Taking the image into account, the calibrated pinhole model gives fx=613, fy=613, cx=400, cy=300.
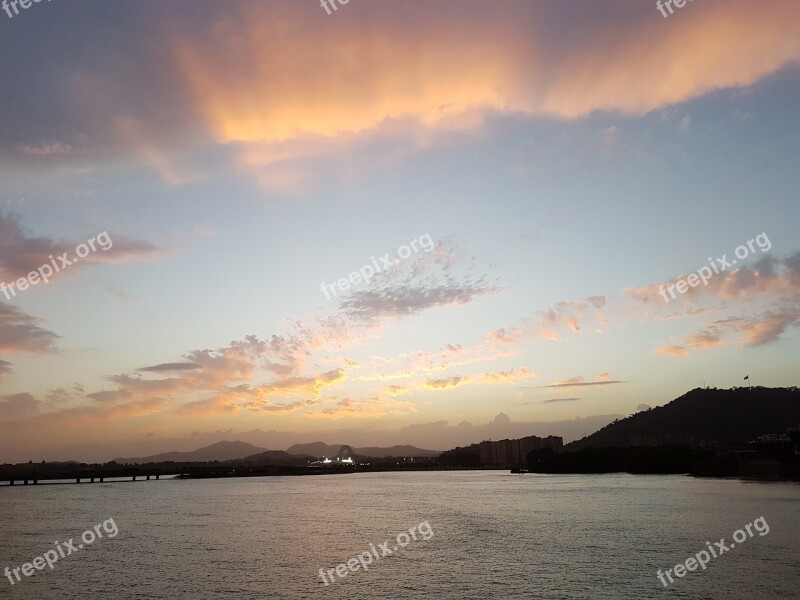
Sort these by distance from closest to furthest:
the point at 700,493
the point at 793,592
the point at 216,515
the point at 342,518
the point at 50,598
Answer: the point at 793,592 < the point at 50,598 < the point at 342,518 < the point at 216,515 < the point at 700,493

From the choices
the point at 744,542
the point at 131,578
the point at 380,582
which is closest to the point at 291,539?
the point at 131,578

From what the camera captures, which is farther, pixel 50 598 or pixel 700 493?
pixel 700 493

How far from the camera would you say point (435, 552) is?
57125mm

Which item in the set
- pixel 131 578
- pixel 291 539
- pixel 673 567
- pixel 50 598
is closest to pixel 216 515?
pixel 291 539

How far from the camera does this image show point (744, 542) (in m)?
56.9

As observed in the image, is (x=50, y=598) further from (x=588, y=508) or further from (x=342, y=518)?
(x=588, y=508)

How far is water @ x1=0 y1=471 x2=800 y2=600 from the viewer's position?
42594 mm

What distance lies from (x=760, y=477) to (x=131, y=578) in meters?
167

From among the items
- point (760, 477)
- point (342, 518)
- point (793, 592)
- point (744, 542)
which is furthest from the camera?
point (760, 477)

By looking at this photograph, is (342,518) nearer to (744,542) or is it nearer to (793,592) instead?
(744,542)

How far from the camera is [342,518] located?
302 ft

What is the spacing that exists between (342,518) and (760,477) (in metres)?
129

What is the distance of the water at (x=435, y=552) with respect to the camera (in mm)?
42594

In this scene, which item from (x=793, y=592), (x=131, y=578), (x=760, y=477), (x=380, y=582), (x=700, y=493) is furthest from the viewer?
(x=760, y=477)
